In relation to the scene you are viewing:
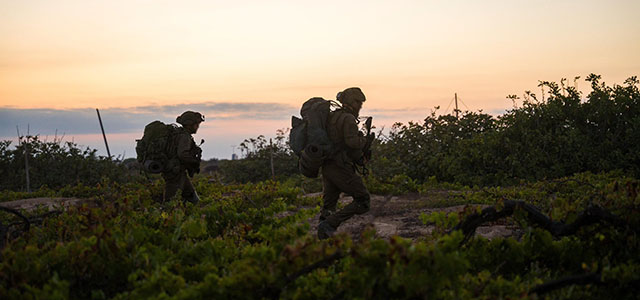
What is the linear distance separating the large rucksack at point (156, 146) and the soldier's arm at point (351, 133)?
3.78 m

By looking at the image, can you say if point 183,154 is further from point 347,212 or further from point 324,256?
point 324,256

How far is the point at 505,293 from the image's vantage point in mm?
3117

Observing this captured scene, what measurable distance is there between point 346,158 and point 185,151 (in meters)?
3.43

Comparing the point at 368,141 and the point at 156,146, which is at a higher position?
the point at 368,141

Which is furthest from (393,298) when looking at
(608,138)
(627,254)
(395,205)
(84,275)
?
(608,138)

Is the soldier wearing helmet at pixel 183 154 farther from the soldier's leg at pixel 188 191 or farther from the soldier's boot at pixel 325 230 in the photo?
the soldier's boot at pixel 325 230

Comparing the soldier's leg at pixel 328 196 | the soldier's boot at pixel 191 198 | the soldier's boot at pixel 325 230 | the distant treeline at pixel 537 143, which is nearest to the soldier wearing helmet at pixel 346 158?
the soldier's boot at pixel 325 230

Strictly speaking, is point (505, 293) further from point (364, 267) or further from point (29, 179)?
point (29, 179)

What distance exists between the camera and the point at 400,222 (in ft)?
26.8

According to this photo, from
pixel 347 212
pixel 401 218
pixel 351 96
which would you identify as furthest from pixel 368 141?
pixel 401 218

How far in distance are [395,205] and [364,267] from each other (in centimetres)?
702

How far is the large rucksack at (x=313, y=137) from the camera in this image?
21.5ft

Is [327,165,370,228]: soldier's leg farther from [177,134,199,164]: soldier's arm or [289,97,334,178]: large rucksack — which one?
[177,134,199,164]: soldier's arm

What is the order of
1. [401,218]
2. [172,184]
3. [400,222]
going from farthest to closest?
1. [172,184]
2. [401,218]
3. [400,222]
